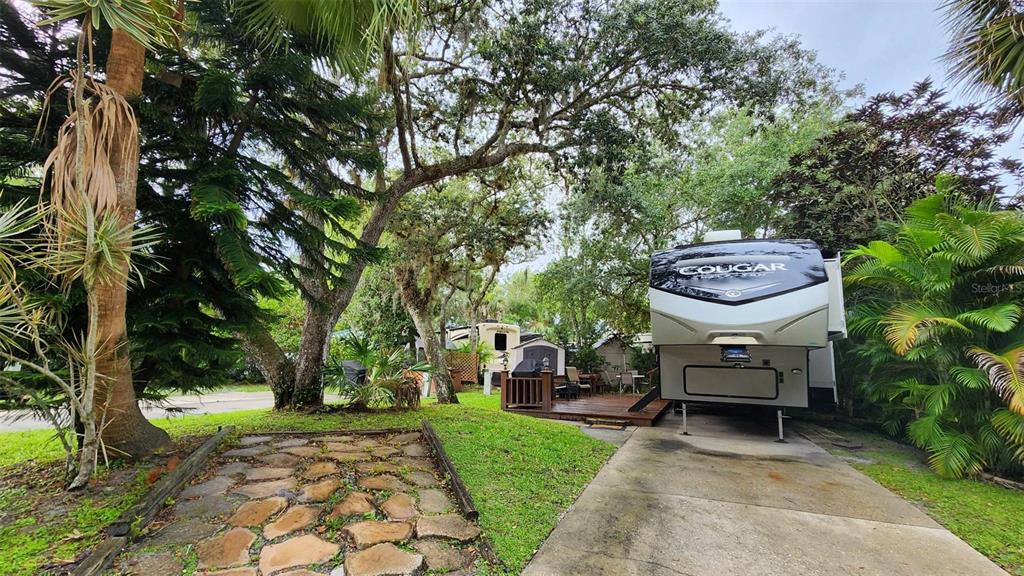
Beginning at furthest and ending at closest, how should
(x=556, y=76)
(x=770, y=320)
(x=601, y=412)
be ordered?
1. (x=601, y=412)
2. (x=556, y=76)
3. (x=770, y=320)

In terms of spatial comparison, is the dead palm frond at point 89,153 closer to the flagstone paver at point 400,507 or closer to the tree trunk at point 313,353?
the flagstone paver at point 400,507

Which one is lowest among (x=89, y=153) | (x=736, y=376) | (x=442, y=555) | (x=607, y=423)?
(x=607, y=423)

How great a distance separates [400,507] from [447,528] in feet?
1.45

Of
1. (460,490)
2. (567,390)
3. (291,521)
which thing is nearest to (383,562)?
(291,521)

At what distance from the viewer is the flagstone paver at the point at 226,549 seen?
7.18 feet

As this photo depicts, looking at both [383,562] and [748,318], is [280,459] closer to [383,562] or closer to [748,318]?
[383,562]

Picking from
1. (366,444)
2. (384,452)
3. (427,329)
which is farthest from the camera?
(427,329)

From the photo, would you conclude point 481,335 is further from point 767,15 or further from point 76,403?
point 76,403

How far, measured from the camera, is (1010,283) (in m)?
4.15

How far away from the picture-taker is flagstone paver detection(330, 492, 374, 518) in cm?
277

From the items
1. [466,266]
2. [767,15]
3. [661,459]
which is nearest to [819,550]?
[661,459]

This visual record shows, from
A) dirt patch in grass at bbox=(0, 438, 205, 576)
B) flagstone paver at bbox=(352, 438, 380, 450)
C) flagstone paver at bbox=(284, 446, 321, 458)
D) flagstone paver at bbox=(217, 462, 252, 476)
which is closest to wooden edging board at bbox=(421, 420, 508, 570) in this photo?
flagstone paver at bbox=(352, 438, 380, 450)

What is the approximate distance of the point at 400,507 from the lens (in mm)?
2912

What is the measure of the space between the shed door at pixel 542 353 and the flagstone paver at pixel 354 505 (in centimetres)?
826
